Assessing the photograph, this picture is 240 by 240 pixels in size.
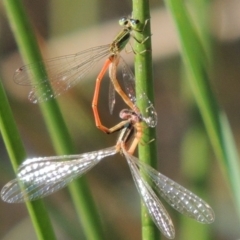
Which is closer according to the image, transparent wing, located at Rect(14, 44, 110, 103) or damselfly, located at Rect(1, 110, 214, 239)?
damselfly, located at Rect(1, 110, 214, 239)

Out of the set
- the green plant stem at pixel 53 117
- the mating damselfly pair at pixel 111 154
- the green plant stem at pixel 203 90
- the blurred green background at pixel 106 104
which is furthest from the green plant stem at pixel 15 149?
the blurred green background at pixel 106 104

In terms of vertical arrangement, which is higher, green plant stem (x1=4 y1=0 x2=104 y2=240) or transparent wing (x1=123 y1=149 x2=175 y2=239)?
green plant stem (x1=4 y1=0 x2=104 y2=240)

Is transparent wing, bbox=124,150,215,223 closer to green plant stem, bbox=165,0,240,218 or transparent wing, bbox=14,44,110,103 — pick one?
green plant stem, bbox=165,0,240,218

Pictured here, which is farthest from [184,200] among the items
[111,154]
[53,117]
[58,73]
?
[58,73]

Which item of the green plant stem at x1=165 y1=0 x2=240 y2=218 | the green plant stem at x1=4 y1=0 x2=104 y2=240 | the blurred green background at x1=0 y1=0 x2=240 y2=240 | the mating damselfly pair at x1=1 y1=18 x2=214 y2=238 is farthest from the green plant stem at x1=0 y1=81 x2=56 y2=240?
the blurred green background at x1=0 y1=0 x2=240 y2=240

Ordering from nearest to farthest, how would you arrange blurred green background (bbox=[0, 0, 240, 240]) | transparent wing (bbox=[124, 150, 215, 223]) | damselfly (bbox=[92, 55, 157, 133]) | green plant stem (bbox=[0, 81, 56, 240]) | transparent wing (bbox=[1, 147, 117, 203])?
damselfly (bbox=[92, 55, 157, 133])
green plant stem (bbox=[0, 81, 56, 240])
transparent wing (bbox=[124, 150, 215, 223])
transparent wing (bbox=[1, 147, 117, 203])
blurred green background (bbox=[0, 0, 240, 240])

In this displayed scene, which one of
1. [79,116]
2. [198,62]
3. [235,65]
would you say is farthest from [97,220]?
[235,65]

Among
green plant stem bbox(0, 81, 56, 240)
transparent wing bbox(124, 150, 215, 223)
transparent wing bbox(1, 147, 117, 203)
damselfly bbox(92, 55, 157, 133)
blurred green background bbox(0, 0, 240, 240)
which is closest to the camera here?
damselfly bbox(92, 55, 157, 133)
